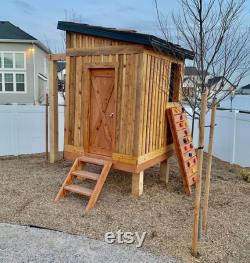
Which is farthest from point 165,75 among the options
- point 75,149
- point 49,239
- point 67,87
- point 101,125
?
point 49,239

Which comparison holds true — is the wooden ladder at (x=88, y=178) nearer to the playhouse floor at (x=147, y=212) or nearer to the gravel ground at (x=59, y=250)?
the playhouse floor at (x=147, y=212)

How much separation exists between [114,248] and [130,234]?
0.36 meters

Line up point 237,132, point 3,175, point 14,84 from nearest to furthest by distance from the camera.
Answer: point 3,175 < point 237,132 < point 14,84

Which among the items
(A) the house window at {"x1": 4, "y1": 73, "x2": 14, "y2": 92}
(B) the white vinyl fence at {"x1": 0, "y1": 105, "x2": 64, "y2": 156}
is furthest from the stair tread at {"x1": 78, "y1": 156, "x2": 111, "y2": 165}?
(A) the house window at {"x1": 4, "y1": 73, "x2": 14, "y2": 92}

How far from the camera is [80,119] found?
5031 millimetres

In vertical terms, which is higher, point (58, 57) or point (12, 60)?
point (12, 60)

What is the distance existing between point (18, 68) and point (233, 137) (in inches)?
576

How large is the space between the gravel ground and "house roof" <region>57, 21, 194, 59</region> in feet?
9.33

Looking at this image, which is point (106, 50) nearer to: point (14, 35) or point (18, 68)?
point (18, 68)

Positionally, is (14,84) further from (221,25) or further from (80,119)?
(221,25)

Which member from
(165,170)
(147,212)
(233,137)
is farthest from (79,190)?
(233,137)

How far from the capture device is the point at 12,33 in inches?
667

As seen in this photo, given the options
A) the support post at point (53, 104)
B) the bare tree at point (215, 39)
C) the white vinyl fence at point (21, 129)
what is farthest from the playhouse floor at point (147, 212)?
the white vinyl fence at point (21, 129)

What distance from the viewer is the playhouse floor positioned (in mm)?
3268
